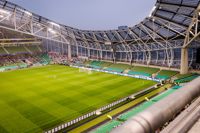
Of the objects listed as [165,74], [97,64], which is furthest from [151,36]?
[97,64]

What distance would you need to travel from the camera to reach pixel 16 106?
104 ft

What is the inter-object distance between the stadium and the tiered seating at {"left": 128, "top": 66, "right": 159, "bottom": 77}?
11.6 inches

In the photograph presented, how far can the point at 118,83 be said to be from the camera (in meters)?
46.7

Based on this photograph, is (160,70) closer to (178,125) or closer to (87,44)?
(87,44)

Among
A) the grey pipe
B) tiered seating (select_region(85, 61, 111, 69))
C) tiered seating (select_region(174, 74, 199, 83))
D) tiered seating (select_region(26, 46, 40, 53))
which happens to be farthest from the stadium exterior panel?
the grey pipe

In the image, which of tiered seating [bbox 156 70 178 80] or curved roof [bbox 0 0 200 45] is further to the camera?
tiered seating [bbox 156 70 178 80]

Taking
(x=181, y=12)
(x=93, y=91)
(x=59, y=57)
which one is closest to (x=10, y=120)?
(x=93, y=91)

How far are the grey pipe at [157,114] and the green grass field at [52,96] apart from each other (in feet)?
64.2

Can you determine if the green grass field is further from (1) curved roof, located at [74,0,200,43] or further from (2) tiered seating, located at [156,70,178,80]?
(1) curved roof, located at [74,0,200,43]

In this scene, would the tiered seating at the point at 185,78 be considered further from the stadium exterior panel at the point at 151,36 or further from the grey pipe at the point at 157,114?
the grey pipe at the point at 157,114

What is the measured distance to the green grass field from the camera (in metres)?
26.5

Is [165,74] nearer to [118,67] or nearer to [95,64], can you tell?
[118,67]

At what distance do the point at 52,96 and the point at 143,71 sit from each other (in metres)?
31.6

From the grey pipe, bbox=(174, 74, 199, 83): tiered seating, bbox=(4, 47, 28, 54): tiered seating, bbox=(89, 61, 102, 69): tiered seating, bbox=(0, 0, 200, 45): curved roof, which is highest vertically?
bbox=(0, 0, 200, 45): curved roof
